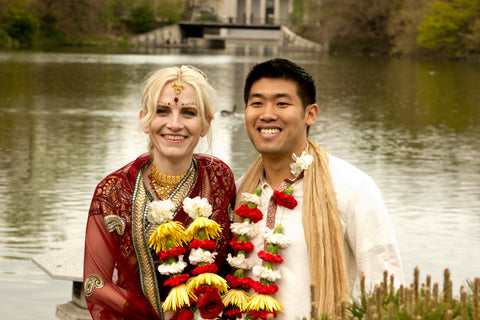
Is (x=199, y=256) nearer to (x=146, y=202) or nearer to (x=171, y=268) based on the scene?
(x=171, y=268)

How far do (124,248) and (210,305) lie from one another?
428 mm

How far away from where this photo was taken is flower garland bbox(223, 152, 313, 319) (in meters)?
3.11

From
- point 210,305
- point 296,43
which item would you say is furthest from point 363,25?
point 210,305

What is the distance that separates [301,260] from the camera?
3170mm

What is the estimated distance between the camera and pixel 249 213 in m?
3.22

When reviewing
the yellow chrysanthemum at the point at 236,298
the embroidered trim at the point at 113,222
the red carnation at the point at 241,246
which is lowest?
the yellow chrysanthemum at the point at 236,298

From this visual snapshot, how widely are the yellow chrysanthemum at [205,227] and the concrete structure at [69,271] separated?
2.34 metres

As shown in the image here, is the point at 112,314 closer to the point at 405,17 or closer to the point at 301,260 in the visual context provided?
the point at 301,260

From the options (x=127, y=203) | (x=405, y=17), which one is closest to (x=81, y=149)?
(x=127, y=203)

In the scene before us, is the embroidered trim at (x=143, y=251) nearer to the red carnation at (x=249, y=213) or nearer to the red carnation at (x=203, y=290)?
the red carnation at (x=203, y=290)

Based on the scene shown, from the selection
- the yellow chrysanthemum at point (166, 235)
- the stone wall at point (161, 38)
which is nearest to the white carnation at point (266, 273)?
the yellow chrysanthemum at point (166, 235)

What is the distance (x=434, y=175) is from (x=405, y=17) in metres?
52.4

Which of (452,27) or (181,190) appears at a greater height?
(452,27)

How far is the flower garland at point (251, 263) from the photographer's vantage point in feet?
10.2
